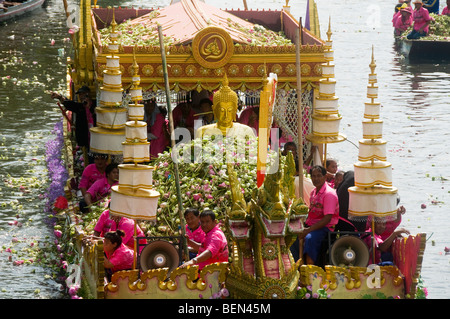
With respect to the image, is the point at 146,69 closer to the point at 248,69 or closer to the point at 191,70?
the point at 191,70

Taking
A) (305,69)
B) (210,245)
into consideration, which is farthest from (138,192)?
(305,69)

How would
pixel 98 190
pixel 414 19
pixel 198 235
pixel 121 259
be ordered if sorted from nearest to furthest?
1. pixel 121 259
2. pixel 198 235
3. pixel 98 190
4. pixel 414 19

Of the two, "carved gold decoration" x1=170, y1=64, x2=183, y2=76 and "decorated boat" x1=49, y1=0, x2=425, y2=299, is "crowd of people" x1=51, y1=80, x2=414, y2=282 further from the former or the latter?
"carved gold decoration" x1=170, y1=64, x2=183, y2=76

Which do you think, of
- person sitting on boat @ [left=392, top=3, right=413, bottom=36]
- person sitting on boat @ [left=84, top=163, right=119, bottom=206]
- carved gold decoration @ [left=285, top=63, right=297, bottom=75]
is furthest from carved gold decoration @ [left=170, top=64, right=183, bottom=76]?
person sitting on boat @ [left=392, top=3, right=413, bottom=36]

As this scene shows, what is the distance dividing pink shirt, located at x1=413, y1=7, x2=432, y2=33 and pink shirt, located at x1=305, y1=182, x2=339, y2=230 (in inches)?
803

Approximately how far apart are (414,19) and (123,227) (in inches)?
844

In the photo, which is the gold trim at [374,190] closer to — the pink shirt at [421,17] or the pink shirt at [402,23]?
the pink shirt at [421,17]

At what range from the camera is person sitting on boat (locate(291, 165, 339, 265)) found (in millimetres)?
10703

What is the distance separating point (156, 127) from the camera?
15219 millimetres

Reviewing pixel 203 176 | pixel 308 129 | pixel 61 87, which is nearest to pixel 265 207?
pixel 203 176

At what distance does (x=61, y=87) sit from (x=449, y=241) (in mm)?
13823

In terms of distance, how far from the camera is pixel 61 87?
25797 mm

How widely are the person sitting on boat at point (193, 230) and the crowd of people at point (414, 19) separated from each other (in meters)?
21.1
